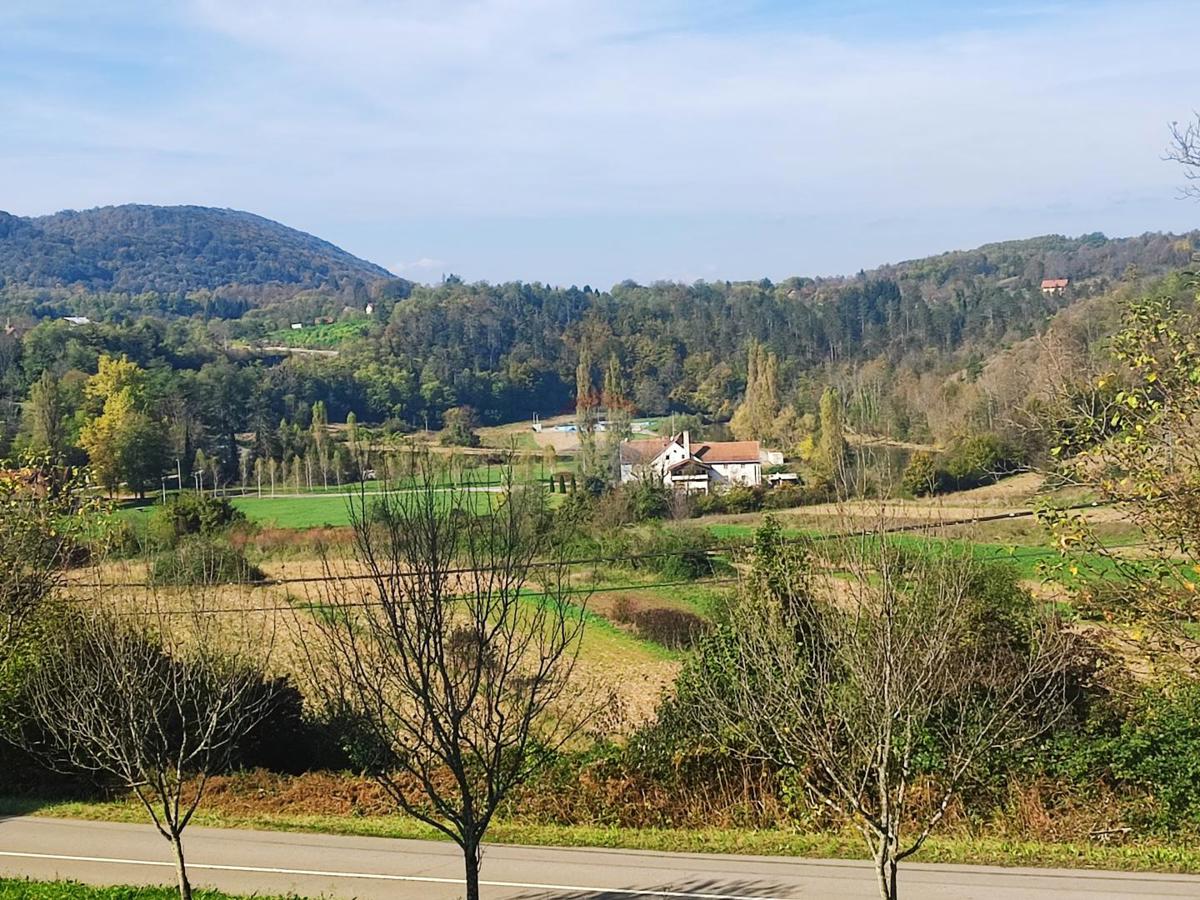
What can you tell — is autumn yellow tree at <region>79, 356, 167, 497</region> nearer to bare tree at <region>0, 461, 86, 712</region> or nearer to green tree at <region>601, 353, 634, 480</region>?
green tree at <region>601, 353, 634, 480</region>

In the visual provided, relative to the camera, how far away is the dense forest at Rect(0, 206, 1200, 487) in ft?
210

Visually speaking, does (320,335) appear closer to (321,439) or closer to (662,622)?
(321,439)

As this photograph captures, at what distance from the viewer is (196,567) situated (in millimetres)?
20750

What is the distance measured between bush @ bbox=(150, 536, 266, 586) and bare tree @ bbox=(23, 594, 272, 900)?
1.94ft

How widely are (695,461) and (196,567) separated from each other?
Result: 39590 mm

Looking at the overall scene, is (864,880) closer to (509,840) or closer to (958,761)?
(958,761)

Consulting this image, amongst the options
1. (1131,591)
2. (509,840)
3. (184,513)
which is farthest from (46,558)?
(184,513)

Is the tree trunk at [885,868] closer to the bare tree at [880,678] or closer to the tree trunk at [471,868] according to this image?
the bare tree at [880,678]

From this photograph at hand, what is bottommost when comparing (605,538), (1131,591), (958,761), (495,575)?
(605,538)

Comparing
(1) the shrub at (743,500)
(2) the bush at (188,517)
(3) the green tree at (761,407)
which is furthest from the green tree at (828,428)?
(2) the bush at (188,517)

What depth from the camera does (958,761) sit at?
8.68 metres

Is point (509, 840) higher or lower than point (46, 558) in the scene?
lower

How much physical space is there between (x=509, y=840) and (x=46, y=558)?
8619mm

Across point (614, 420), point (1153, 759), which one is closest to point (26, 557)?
point (1153, 759)
